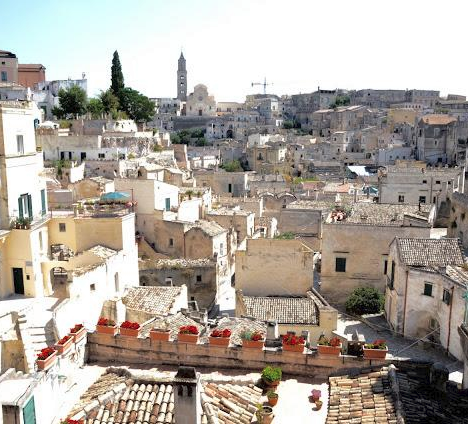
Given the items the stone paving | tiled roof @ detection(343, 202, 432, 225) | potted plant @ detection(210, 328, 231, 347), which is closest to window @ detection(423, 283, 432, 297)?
the stone paving

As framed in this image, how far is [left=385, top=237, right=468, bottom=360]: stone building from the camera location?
1941 cm

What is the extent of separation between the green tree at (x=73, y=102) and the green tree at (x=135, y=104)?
821 centimetres

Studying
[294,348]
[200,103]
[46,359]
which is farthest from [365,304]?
[200,103]

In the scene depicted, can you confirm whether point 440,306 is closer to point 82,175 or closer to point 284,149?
point 82,175

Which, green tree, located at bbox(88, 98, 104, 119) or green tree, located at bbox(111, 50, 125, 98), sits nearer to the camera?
green tree, located at bbox(88, 98, 104, 119)

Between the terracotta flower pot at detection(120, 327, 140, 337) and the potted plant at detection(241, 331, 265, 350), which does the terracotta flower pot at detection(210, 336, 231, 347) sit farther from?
the terracotta flower pot at detection(120, 327, 140, 337)

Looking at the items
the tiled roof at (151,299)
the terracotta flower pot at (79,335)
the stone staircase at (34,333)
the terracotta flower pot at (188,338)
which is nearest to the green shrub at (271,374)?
the terracotta flower pot at (188,338)

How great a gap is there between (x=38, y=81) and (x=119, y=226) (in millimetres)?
63384

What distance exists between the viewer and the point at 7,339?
16062 mm

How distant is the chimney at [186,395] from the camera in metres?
9.41

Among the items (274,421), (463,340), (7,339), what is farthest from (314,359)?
(7,339)

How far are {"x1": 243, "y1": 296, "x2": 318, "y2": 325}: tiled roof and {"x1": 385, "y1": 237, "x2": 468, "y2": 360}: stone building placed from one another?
12.1 ft

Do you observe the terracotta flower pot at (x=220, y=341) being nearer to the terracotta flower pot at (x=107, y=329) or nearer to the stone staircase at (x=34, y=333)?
the terracotta flower pot at (x=107, y=329)

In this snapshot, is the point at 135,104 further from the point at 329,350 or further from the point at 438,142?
the point at 329,350
